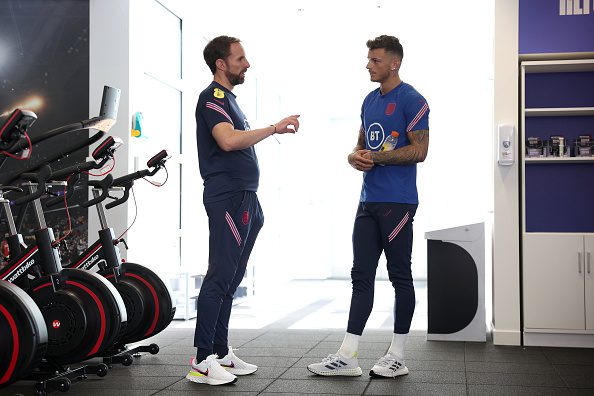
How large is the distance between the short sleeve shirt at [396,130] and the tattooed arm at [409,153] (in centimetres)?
4

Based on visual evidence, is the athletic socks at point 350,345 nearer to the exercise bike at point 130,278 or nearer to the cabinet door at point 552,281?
the exercise bike at point 130,278

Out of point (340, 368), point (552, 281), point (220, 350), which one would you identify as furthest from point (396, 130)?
point (552, 281)

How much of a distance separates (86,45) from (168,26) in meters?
1.22

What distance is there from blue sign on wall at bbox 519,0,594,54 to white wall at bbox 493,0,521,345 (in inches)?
2.9

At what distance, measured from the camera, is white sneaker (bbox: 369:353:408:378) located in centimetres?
335

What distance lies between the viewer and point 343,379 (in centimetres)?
335

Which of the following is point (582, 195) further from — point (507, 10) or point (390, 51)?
point (390, 51)

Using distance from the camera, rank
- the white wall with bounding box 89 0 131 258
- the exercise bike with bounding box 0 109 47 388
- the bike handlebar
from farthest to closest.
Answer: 1. the white wall with bounding box 89 0 131 258
2. the bike handlebar
3. the exercise bike with bounding box 0 109 47 388

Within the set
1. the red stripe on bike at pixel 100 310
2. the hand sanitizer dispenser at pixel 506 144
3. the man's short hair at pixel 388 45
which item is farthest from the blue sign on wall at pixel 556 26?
the red stripe on bike at pixel 100 310

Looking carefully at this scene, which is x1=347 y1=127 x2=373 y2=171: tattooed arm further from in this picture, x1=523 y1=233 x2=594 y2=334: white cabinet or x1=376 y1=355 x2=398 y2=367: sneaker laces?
x1=523 y1=233 x2=594 y2=334: white cabinet

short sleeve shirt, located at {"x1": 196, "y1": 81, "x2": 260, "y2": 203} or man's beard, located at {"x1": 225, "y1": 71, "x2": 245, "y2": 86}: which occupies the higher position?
man's beard, located at {"x1": 225, "y1": 71, "x2": 245, "y2": 86}

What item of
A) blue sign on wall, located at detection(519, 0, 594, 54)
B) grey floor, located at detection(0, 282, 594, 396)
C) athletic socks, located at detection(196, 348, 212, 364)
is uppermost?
blue sign on wall, located at detection(519, 0, 594, 54)

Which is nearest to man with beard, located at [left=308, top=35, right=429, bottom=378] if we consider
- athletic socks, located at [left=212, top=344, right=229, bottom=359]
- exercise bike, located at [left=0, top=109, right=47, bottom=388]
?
athletic socks, located at [left=212, top=344, right=229, bottom=359]

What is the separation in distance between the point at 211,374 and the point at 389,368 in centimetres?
79
